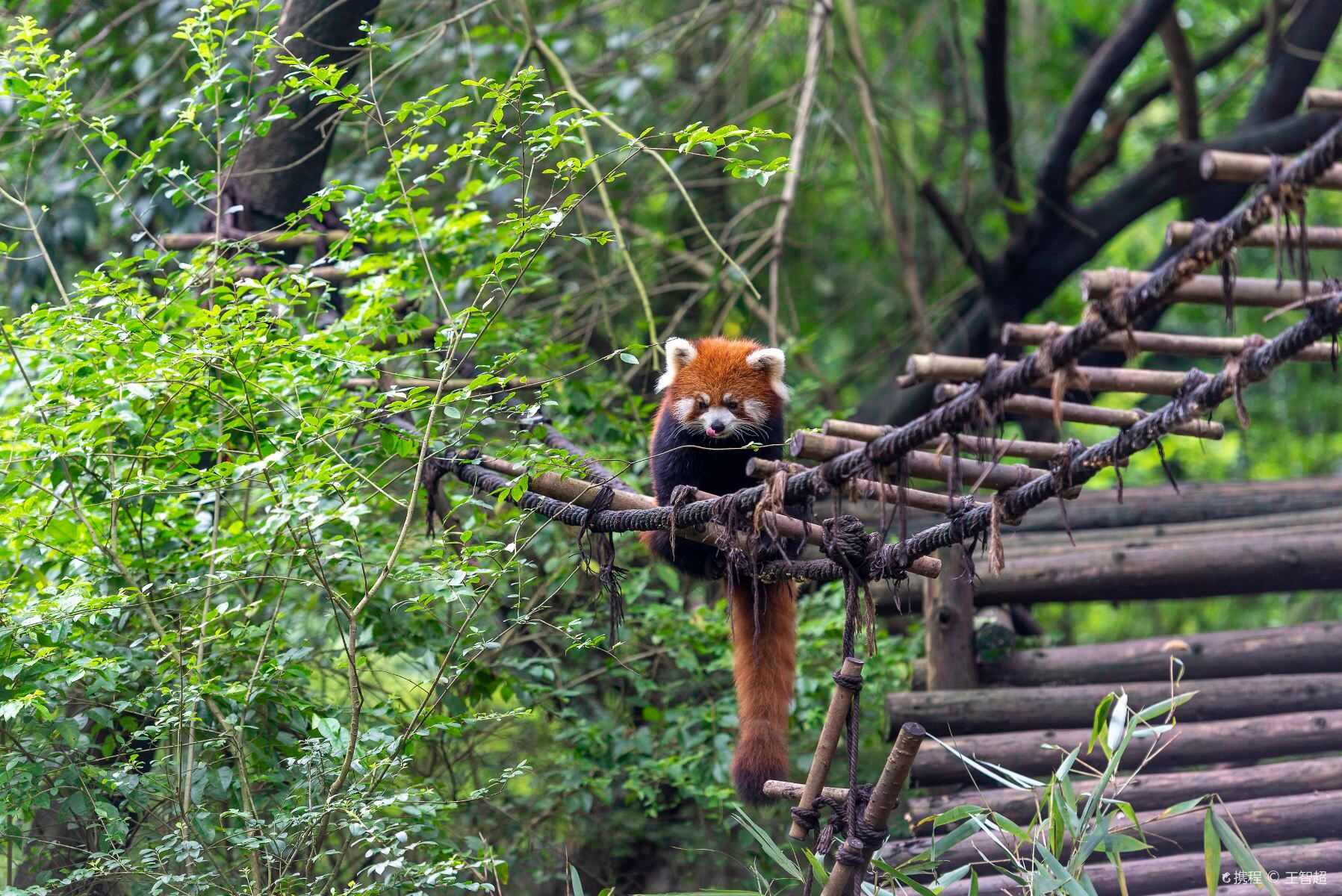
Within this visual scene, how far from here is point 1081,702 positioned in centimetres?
372

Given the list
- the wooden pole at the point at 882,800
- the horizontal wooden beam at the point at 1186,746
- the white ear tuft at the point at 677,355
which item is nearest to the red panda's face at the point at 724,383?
the white ear tuft at the point at 677,355

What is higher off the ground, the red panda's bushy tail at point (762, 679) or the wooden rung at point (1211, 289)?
the wooden rung at point (1211, 289)

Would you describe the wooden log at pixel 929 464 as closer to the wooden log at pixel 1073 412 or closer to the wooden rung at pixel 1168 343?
the wooden log at pixel 1073 412

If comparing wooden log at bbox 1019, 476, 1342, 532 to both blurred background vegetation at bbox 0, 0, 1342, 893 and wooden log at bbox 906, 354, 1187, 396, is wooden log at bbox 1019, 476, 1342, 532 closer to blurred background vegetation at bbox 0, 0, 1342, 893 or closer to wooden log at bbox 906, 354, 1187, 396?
blurred background vegetation at bbox 0, 0, 1342, 893

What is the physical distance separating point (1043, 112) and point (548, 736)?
20.5ft

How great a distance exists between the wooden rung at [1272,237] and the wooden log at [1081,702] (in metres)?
2.12

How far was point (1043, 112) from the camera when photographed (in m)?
8.58

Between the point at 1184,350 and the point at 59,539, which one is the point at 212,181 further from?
the point at 1184,350

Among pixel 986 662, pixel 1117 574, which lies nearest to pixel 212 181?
pixel 986 662

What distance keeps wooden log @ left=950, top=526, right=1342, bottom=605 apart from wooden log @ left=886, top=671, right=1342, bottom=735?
39cm

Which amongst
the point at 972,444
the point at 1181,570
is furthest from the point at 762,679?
the point at 1181,570

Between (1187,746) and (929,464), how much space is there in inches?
67.5

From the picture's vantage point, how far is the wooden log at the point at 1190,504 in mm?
4844

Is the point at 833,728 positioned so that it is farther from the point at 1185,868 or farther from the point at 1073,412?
the point at 1185,868
